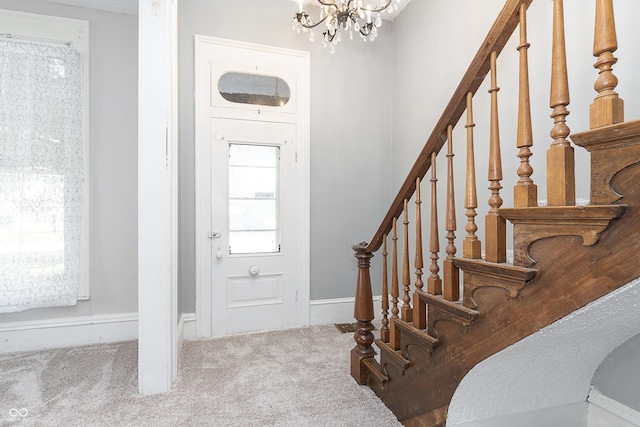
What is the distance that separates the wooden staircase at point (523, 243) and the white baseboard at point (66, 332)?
235 cm

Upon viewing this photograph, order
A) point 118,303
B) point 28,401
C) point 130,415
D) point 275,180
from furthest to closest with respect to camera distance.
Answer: point 275,180, point 118,303, point 28,401, point 130,415

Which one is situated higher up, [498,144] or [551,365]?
[498,144]

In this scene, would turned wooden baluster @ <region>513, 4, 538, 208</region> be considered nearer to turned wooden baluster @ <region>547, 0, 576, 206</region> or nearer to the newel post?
turned wooden baluster @ <region>547, 0, 576, 206</region>

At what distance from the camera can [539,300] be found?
3.35 feet

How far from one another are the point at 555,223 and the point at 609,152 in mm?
226

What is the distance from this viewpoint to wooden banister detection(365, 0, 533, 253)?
44.6 inches

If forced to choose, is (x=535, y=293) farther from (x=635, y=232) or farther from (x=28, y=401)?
(x=28, y=401)

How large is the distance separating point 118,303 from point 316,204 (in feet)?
6.37

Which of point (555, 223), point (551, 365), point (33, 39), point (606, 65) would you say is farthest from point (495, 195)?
point (33, 39)

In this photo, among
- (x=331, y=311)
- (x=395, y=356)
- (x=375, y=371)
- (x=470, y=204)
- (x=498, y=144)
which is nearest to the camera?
(x=498, y=144)

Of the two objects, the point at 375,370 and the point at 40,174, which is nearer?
the point at 375,370

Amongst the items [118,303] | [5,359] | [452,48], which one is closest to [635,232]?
[452,48]

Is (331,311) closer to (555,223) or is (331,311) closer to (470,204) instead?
(470,204)

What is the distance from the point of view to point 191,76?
2846mm
